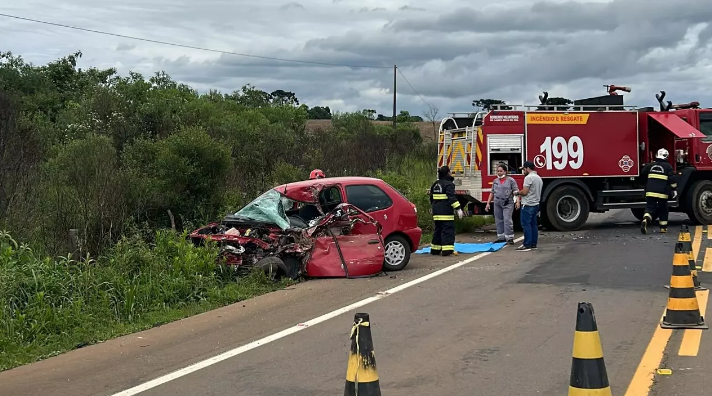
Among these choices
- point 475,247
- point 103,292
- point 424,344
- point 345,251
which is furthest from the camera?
point 475,247

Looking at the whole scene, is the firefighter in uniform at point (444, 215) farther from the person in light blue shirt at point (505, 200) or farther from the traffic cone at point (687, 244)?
the traffic cone at point (687, 244)

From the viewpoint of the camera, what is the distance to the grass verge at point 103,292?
8.09 meters

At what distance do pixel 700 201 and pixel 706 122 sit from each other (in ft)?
6.74

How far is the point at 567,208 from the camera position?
18.0 meters

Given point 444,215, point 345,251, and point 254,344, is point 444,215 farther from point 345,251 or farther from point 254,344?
point 254,344

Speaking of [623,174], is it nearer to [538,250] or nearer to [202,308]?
[538,250]

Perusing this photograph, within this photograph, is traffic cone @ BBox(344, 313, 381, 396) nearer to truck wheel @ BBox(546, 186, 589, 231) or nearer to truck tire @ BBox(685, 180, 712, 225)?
truck wheel @ BBox(546, 186, 589, 231)

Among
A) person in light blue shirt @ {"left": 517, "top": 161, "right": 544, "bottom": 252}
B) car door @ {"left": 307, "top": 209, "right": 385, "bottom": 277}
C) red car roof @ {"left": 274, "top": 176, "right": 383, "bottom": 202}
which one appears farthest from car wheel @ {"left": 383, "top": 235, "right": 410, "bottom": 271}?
person in light blue shirt @ {"left": 517, "top": 161, "right": 544, "bottom": 252}

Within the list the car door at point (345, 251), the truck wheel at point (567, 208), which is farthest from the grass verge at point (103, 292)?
the truck wheel at point (567, 208)

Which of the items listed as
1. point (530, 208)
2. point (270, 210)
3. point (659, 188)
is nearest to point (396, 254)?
point (270, 210)

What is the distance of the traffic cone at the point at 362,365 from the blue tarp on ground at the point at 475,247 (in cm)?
1076

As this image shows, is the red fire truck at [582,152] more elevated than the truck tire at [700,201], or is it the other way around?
the red fire truck at [582,152]

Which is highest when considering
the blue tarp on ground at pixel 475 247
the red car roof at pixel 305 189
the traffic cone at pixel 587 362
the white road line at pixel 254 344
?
the red car roof at pixel 305 189

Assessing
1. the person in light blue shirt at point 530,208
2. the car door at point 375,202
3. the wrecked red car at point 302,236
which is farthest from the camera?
the person in light blue shirt at point 530,208
